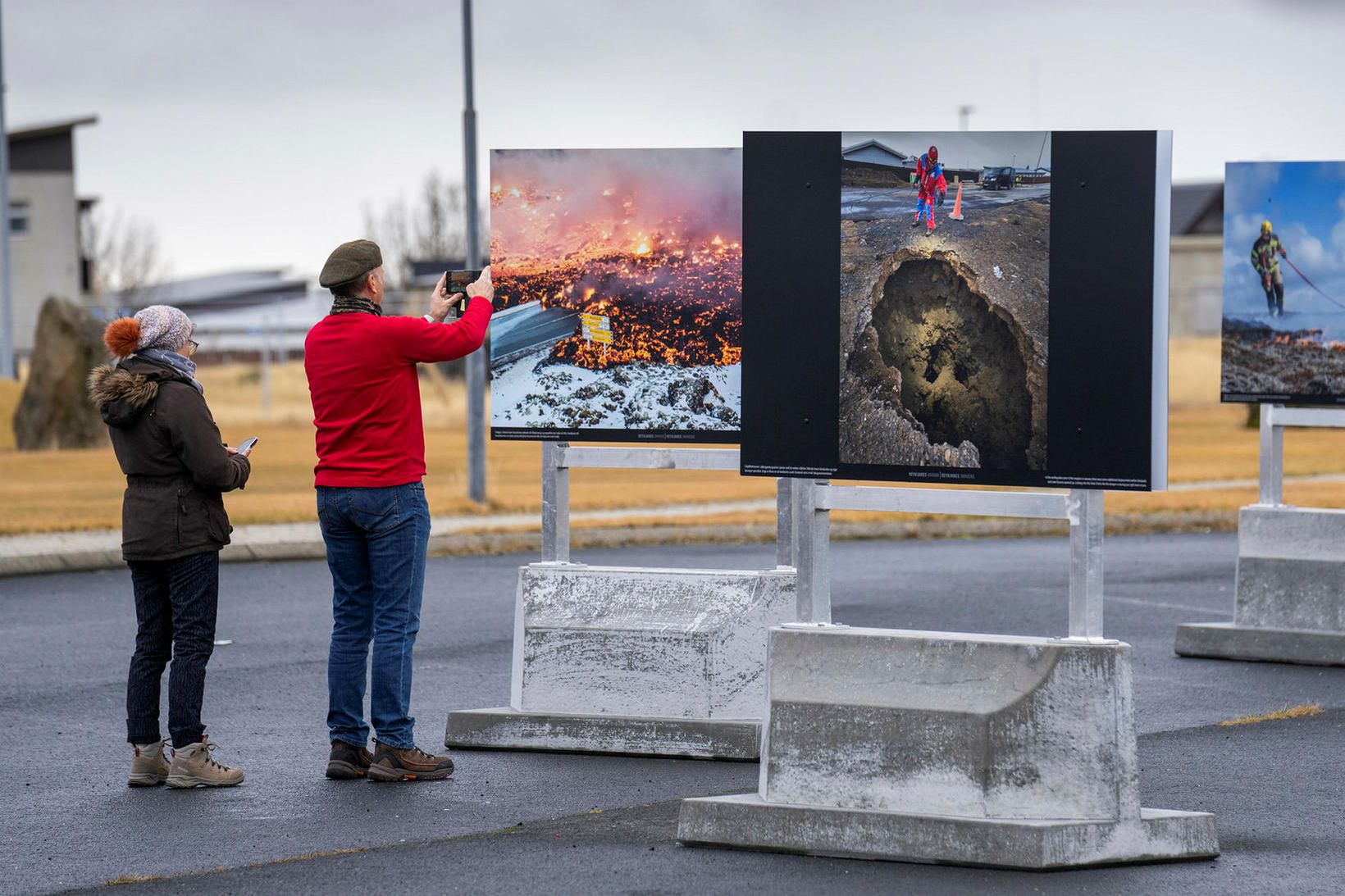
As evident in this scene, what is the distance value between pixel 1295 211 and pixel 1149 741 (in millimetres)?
3823

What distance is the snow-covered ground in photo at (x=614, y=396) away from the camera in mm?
7582

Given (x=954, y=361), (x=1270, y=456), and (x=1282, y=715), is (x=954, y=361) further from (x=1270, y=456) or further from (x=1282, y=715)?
(x=1270, y=456)

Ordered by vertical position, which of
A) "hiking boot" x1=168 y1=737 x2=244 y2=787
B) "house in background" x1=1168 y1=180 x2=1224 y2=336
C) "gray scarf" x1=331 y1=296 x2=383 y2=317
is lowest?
"hiking boot" x1=168 y1=737 x2=244 y2=787

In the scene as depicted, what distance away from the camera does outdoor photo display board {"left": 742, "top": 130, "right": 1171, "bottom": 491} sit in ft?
18.3

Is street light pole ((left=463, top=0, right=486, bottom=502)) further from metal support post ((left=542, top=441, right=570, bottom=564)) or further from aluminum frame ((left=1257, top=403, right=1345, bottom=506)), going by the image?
metal support post ((left=542, top=441, right=570, bottom=564))

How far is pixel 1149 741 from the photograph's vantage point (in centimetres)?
760

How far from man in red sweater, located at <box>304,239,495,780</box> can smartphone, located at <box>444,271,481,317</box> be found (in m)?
0.12

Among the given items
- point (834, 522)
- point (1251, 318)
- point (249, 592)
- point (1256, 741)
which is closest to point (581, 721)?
point (1256, 741)

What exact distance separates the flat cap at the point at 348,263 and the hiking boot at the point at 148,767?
1.87 metres

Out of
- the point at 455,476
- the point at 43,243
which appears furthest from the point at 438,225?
the point at 455,476

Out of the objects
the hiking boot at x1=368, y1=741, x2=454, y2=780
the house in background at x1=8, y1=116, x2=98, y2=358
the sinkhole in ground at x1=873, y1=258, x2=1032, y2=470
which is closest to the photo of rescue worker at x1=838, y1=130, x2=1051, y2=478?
the sinkhole in ground at x1=873, y1=258, x2=1032, y2=470

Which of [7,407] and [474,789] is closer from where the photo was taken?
[474,789]

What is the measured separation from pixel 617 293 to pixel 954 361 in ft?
7.14

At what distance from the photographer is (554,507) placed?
788 centimetres
